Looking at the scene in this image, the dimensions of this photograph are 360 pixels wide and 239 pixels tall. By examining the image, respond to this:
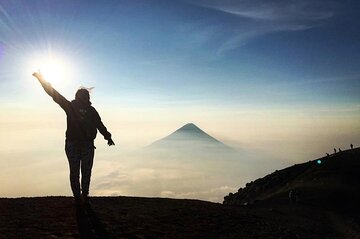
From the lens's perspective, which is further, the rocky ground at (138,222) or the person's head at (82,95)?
the person's head at (82,95)

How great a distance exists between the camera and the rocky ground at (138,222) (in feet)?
35.5

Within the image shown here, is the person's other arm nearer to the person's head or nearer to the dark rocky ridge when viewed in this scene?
the person's head

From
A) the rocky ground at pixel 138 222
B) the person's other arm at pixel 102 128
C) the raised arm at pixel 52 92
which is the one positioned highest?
the raised arm at pixel 52 92

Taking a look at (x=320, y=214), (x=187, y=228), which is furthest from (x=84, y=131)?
(x=320, y=214)

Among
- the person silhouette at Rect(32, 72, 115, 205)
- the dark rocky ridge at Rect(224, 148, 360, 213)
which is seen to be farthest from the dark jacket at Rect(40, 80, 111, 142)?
the dark rocky ridge at Rect(224, 148, 360, 213)

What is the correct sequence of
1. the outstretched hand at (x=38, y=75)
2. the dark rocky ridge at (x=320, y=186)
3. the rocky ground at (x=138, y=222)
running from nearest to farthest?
the rocky ground at (x=138, y=222) < the outstretched hand at (x=38, y=75) < the dark rocky ridge at (x=320, y=186)

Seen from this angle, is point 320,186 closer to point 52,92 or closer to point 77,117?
point 77,117

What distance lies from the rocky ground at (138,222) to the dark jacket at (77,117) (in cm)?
254

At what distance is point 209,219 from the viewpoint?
50.5 feet

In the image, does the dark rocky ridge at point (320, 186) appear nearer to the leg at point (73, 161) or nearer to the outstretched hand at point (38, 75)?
the leg at point (73, 161)

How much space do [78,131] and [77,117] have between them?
17.8 inches

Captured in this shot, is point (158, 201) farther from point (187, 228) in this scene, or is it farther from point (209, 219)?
point (187, 228)

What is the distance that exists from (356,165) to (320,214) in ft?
86.9

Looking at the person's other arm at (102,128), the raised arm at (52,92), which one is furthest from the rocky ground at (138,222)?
the raised arm at (52,92)
